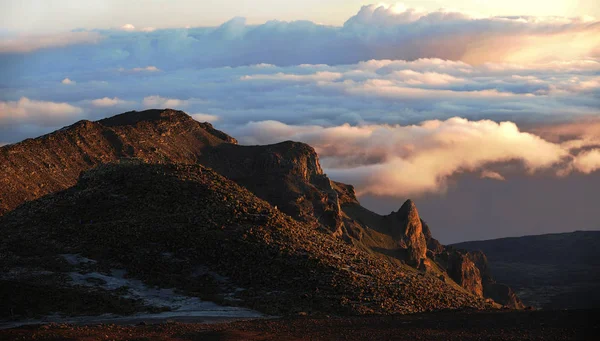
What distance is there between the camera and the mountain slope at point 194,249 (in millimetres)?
50469

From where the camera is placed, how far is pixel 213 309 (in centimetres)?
4712

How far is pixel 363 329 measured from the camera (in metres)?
40.0

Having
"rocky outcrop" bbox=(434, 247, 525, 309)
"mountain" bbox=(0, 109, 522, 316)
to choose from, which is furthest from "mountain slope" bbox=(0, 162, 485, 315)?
"rocky outcrop" bbox=(434, 247, 525, 309)

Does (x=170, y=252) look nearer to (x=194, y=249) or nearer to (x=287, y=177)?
(x=194, y=249)

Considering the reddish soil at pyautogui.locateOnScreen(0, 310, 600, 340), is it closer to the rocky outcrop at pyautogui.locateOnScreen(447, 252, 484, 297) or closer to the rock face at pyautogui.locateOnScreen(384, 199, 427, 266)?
the rock face at pyautogui.locateOnScreen(384, 199, 427, 266)

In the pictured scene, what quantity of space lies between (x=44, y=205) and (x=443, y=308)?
3296 cm

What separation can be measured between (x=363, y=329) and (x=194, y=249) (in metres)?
19.4

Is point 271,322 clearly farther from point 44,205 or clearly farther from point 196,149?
point 196,149

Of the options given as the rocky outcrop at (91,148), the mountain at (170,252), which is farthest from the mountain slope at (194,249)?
the rocky outcrop at (91,148)

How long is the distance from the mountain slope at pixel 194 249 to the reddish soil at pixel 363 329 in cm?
612

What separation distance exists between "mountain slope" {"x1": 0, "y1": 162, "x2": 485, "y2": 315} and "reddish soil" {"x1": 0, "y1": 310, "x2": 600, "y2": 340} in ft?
20.1

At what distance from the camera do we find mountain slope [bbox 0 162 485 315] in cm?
5047

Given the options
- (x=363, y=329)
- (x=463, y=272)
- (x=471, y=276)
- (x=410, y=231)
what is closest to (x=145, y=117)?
(x=410, y=231)

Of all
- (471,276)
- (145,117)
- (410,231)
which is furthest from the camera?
(471,276)
